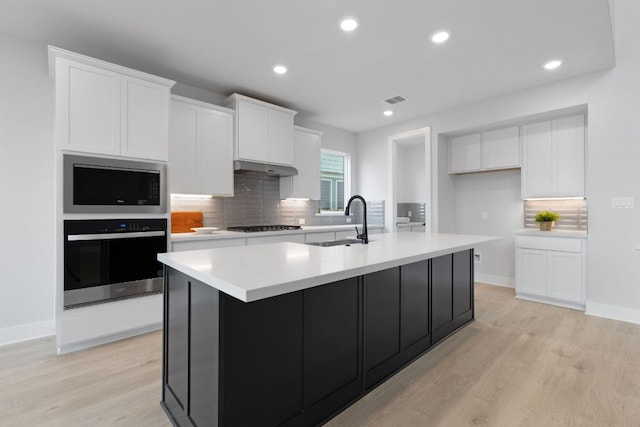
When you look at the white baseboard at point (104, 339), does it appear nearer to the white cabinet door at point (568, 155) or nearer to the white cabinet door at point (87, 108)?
the white cabinet door at point (87, 108)

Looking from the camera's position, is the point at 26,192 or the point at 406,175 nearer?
the point at 26,192

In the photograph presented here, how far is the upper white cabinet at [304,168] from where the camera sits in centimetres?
455

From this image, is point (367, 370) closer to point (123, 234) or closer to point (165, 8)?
point (123, 234)

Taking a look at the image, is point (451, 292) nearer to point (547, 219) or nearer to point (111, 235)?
point (547, 219)

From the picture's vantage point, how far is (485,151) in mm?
4582

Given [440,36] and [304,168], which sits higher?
[440,36]

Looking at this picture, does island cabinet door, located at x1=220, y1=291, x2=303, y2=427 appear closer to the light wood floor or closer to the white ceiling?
the light wood floor

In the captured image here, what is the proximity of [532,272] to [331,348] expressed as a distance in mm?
3469

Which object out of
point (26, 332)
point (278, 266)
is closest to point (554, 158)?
point (278, 266)

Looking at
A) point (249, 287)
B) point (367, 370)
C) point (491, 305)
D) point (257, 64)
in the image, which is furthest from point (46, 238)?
point (491, 305)

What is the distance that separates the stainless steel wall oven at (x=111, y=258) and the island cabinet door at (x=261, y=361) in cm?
202

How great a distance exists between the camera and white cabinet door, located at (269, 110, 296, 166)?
13.5ft

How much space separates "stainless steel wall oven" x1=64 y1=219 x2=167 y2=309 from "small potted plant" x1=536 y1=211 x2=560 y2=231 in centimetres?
451

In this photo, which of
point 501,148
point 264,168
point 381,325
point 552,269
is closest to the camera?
point 381,325
